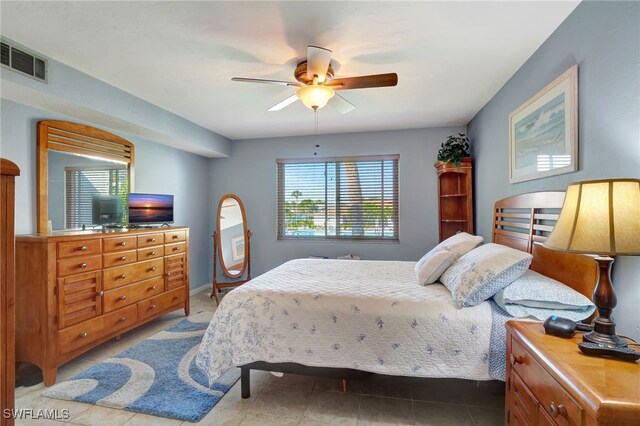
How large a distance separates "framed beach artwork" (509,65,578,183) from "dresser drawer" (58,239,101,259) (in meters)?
3.58

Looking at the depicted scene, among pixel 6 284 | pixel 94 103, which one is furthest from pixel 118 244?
pixel 6 284

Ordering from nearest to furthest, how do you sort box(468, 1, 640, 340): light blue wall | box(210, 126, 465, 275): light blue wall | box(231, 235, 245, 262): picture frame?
box(468, 1, 640, 340): light blue wall
box(210, 126, 465, 275): light blue wall
box(231, 235, 245, 262): picture frame

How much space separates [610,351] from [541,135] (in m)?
1.59

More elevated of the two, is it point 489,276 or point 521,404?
point 489,276

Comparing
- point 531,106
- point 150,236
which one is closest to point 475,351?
point 531,106

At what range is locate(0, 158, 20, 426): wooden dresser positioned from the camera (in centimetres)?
111

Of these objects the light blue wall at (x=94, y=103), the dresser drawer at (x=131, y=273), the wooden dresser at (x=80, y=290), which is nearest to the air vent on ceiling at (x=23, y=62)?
the light blue wall at (x=94, y=103)

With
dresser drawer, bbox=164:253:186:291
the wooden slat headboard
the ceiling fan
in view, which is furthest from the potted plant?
dresser drawer, bbox=164:253:186:291

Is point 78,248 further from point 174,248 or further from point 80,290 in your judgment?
point 174,248

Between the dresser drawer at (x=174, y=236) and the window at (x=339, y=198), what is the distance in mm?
1531

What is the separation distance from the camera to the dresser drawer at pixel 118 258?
108 inches

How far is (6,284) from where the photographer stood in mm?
1136

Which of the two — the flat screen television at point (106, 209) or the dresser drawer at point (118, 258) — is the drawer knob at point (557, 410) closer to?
the dresser drawer at point (118, 258)

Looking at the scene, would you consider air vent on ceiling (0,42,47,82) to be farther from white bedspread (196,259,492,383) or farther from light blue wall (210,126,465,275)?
light blue wall (210,126,465,275)
